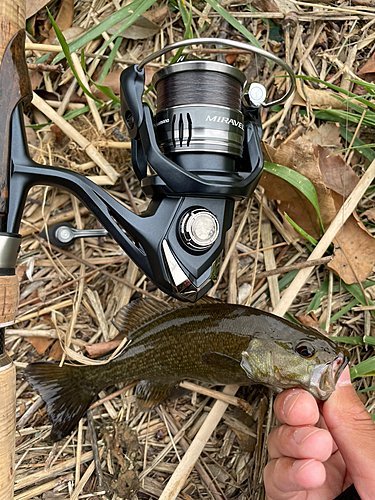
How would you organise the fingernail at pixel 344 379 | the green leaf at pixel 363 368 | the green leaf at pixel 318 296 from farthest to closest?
1. the green leaf at pixel 318 296
2. the green leaf at pixel 363 368
3. the fingernail at pixel 344 379

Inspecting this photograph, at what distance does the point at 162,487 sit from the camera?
256 cm

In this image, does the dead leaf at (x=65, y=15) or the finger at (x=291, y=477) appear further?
the dead leaf at (x=65, y=15)

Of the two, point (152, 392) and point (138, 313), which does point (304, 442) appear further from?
point (138, 313)

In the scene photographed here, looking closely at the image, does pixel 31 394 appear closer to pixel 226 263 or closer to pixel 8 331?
pixel 8 331

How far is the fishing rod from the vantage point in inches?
68.2

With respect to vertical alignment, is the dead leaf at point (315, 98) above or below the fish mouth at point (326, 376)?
above

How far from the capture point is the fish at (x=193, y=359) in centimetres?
205

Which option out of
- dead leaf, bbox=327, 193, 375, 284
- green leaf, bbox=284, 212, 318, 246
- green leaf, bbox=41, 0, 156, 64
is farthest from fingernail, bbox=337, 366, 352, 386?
green leaf, bbox=41, 0, 156, 64

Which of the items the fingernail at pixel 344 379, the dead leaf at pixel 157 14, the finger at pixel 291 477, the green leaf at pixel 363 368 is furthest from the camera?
the dead leaf at pixel 157 14

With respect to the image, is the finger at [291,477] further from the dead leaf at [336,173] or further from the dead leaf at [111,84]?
the dead leaf at [111,84]

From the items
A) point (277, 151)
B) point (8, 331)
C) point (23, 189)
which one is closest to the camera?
point (23, 189)

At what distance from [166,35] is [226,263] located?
1536 mm

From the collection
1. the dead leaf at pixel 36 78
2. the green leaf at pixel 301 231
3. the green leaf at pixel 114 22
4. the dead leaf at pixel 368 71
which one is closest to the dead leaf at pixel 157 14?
the green leaf at pixel 114 22

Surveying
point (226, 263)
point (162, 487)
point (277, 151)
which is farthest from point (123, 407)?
point (277, 151)
